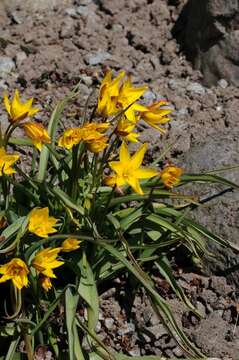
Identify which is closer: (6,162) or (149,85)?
(6,162)

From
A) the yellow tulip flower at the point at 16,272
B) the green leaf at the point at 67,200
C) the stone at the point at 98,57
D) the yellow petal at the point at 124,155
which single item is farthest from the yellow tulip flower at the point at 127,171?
the stone at the point at 98,57

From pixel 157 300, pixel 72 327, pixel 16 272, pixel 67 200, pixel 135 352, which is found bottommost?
pixel 135 352

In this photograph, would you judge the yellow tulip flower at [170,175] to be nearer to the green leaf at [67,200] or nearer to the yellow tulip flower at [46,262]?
the green leaf at [67,200]

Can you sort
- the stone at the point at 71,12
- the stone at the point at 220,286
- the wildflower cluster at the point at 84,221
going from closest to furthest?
the wildflower cluster at the point at 84,221
the stone at the point at 220,286
the stone at the point at 71,12

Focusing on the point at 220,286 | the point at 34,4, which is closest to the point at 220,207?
the point at 220,286

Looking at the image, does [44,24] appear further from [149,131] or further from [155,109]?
[155,109]

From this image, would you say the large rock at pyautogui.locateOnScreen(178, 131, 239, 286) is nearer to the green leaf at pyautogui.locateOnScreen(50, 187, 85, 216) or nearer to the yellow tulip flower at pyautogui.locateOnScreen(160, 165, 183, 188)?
the yellow tulip flower at pyautogui.locateOnScreen(160, 165, 183, 188)

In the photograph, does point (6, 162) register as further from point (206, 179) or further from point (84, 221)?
point (206, 179)
